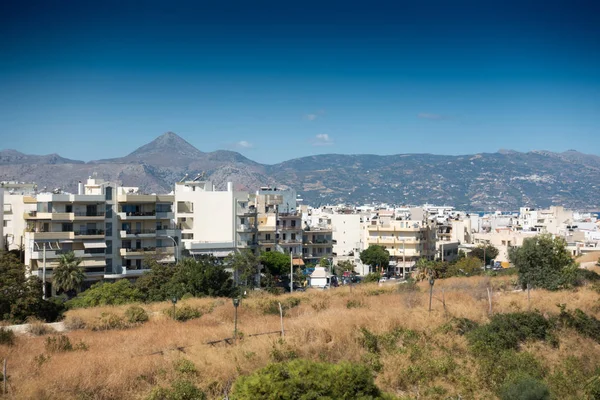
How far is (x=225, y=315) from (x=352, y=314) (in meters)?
3.81

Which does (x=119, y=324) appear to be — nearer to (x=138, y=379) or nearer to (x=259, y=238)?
(x=138, y=379)

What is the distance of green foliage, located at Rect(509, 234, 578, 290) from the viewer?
83.7 feet

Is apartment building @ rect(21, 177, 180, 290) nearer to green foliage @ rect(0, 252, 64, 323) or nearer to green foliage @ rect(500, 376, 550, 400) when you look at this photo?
green foliage @ rect(0, 252, 64, 323)

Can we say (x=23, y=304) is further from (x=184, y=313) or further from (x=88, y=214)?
(x=88, y=214)

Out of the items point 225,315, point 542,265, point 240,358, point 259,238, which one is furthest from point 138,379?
point 259,238

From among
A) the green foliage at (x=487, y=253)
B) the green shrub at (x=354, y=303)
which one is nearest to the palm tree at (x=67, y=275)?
the green shrub at (x=354, y=303)

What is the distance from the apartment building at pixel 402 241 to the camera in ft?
215

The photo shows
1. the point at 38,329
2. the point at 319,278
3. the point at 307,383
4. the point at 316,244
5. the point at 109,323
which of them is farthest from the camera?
the point at 316,244

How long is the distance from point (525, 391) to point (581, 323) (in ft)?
24.7

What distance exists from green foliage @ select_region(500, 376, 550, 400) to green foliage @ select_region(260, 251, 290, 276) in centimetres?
3988

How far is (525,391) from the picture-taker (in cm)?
1254

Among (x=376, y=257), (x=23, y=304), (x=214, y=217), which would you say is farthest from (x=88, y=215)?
(x=376, y=257)

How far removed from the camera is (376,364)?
14.7m

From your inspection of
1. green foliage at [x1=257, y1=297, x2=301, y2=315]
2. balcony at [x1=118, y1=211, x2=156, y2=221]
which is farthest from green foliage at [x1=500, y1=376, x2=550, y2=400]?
balcony at [x1=118, y1=211, x2=156, y2=221]
